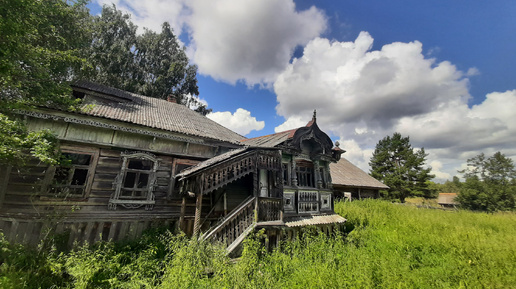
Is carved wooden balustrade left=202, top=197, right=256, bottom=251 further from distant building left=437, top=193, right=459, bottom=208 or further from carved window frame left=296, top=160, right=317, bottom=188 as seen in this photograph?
distant building left=437, top=193, right=459, bottom=208

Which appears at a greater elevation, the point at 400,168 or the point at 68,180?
the point at 400,168

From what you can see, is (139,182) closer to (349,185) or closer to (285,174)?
(285,174)

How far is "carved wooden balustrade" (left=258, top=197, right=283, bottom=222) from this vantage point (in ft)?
26.3

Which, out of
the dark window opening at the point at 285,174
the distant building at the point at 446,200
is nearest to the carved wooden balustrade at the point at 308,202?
the dark window opening at the point at 285,174

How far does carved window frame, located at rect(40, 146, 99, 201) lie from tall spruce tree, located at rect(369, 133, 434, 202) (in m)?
41.8

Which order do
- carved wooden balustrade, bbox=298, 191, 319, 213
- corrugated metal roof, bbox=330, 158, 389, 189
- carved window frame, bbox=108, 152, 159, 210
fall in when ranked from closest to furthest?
carved window frame, bbox=108, 152, 159, 210 → carved wooden balustrade, bbox=298, 191, 319, 213 → corrugated metal roof, bbox=330, 158, 389, 189

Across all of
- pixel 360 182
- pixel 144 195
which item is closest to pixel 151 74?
pixel 144 195

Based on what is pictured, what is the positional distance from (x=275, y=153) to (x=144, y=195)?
5.89 metres

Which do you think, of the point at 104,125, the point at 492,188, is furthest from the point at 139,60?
the point at 492,188

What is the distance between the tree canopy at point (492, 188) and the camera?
2997 cm

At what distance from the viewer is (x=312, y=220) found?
10047 millimetres

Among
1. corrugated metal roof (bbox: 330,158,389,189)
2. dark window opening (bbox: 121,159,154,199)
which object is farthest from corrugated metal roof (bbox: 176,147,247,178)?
corrugated metal roof (bbox: 330,158,389,189)

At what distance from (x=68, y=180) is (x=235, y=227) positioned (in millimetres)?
6358

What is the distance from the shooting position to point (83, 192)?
23.7 ft
